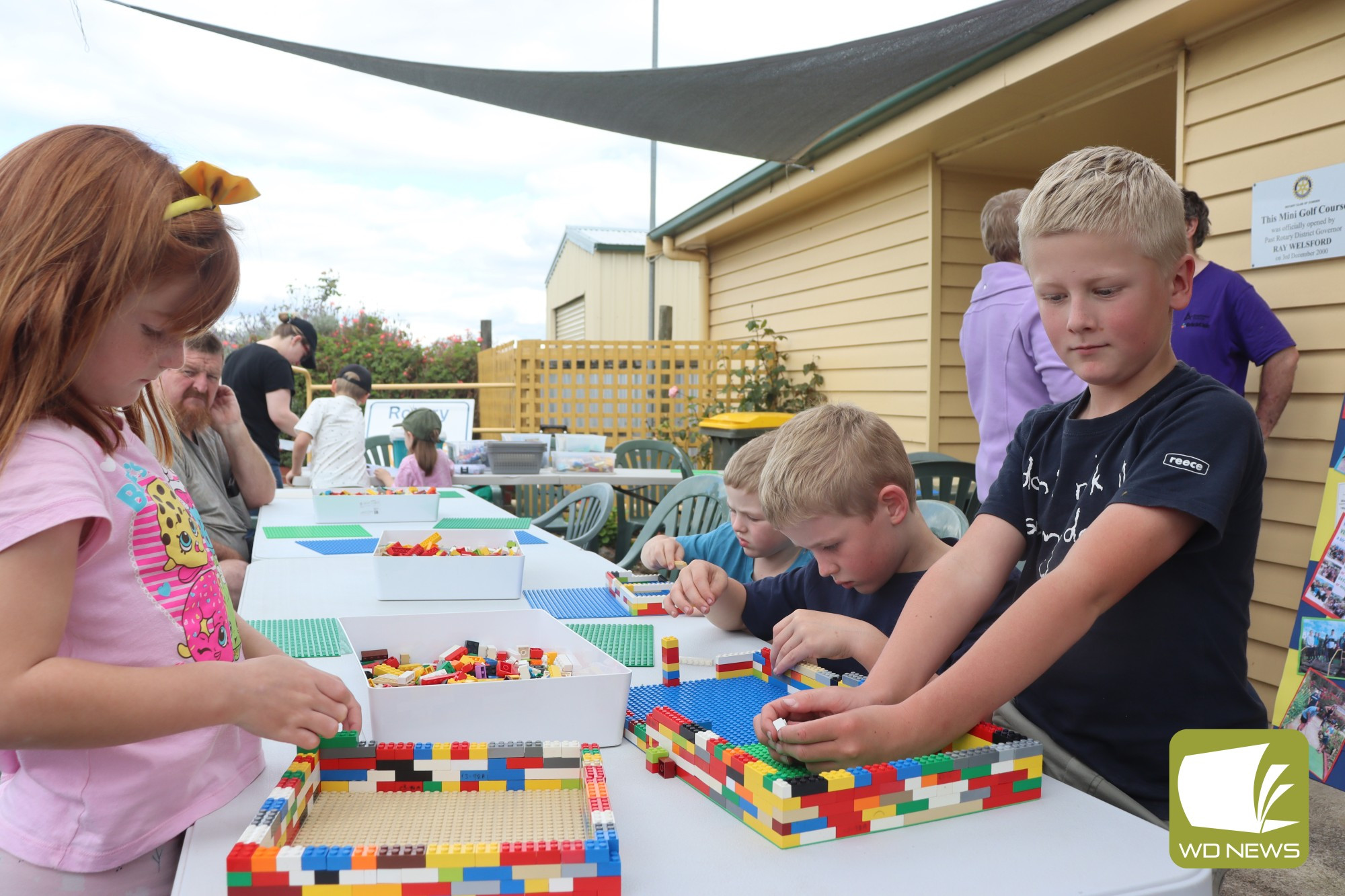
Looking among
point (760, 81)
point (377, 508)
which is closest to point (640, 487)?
point (760, 81)

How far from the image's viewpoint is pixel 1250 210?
3.56 m

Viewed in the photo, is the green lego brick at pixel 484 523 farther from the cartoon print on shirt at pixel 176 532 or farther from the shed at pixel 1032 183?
the shed at pixel 1032 183

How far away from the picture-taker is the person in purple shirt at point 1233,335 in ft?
10.4

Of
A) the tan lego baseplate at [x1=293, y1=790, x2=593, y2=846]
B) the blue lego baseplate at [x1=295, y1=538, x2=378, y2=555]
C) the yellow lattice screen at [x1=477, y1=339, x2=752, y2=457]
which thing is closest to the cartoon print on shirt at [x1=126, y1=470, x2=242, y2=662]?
the tan lego baseplate at [x1=293, y1=790, x2=593, y2=846]

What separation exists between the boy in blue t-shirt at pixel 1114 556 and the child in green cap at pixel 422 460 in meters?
4.07

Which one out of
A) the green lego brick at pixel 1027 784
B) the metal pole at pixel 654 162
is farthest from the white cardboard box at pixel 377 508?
the metal pole at pixel 654 162

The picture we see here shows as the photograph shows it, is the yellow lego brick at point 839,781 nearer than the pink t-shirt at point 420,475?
Yes

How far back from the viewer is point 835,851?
80 centimetres

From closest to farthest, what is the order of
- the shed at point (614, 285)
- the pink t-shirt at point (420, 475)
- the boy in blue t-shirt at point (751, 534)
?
the boy in blue t-shirt at point (751, 534), the pink t-shirt at point (420, 475), the shed at point (614, 285)

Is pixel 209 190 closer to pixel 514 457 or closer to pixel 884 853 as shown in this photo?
pixel 884 853

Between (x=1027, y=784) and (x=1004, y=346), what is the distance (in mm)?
2249

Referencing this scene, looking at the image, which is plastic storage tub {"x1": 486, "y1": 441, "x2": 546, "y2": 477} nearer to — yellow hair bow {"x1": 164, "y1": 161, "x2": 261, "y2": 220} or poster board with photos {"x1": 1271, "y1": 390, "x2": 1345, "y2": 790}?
poster board with photos {"x1": 1271, "y1": 390, "x2": 1345, "y2": 790}

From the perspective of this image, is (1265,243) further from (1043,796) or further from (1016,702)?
(1043,796)

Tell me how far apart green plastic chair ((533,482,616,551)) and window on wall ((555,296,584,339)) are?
50.8ft
